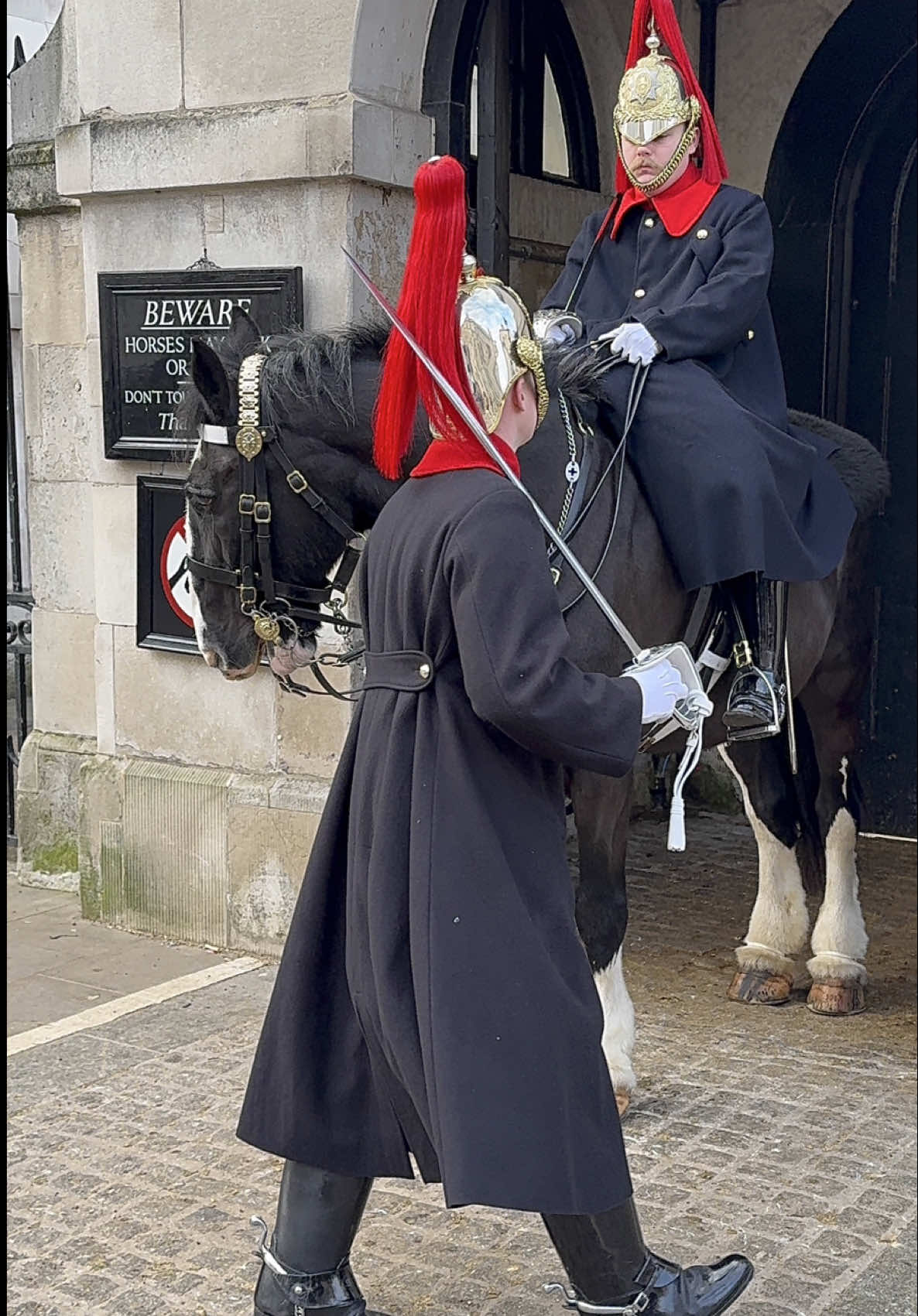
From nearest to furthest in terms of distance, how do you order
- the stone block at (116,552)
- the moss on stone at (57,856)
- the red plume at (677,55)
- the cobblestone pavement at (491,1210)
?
1. the cobblestone pavement at (491,1210)
2. the red plume at (677,55)
3. the stone block at (116,552)
4. the moss on stone at (57,856)

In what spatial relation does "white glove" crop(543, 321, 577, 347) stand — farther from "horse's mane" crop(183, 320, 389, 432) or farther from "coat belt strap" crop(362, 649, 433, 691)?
"coat belt strap" crop(362, 649, 433, 691)

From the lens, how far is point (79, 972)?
235 inches

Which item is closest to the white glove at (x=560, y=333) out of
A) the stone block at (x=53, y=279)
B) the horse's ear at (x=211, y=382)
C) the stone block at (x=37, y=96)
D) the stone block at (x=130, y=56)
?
the horse's ear at (x=211, y=382)

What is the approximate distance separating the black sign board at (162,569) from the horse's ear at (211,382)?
2.30 m

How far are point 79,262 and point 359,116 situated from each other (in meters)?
1.67

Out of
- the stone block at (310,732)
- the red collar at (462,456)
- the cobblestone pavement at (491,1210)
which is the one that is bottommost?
the cobblestone pavement at (491,1210)

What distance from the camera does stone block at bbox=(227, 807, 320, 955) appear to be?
5938 millimetres

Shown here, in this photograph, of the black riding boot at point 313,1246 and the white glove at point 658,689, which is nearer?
the white glove at point 658,689

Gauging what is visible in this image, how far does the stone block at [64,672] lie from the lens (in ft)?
22.6

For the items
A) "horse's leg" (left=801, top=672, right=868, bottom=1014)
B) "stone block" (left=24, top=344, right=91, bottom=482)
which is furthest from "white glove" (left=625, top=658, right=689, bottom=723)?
"stone block" (left=24, top=344, right=91, bottom=482)

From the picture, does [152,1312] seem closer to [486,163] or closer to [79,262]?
[486,163]

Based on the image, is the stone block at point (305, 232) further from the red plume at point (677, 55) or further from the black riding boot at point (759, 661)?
the black riding boot at point (759, 661)

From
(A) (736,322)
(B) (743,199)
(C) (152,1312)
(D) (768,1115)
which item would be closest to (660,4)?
(B) (743,199)

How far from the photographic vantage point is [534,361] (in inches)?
110
